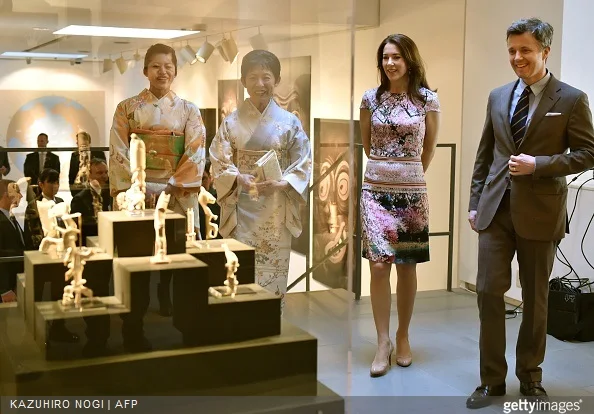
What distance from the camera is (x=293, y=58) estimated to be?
7.11 feet

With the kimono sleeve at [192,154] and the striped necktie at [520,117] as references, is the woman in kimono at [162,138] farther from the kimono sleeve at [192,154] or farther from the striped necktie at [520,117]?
the striped necktie at [520,117]

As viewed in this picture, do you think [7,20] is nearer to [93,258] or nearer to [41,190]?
[41,190]

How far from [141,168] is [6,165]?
0.31 metres

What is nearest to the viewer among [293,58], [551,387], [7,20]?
[7,20]

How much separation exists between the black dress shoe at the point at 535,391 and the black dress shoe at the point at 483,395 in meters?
0.09

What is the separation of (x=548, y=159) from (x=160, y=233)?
138cm

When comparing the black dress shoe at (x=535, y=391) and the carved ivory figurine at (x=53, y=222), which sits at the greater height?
the carved ivory figurine at (x=53, y=222)

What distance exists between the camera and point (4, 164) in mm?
1856

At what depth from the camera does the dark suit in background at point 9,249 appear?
1.89m

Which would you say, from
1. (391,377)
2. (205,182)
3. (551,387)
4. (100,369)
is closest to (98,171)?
(205,182)

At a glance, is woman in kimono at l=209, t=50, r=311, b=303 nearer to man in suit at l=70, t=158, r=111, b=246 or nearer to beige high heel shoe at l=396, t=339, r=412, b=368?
man in suit at l=70, t=158, r=111, b=246

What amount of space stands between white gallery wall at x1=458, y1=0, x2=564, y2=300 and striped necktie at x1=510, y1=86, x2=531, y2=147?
159 centimetres

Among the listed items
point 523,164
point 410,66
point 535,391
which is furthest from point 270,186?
point 535,391

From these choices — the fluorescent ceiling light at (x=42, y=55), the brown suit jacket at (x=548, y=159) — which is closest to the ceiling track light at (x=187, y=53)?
the fluorescent ceiling light at (x=42, y=55)
